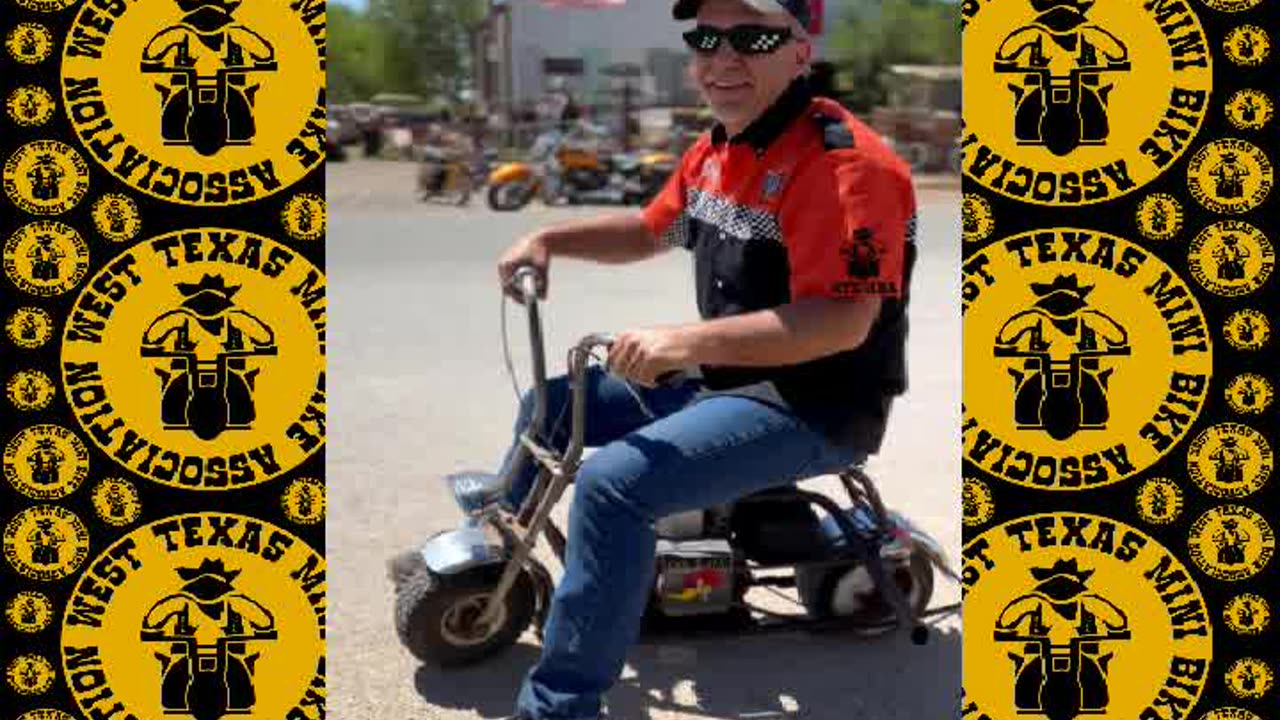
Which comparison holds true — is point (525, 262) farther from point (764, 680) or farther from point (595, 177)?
point (595, 177)

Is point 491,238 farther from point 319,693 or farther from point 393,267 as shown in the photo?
point 319,693

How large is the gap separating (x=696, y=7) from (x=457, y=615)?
1.63 m

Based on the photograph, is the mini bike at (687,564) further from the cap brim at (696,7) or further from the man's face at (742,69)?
the cap brim at (696,7)

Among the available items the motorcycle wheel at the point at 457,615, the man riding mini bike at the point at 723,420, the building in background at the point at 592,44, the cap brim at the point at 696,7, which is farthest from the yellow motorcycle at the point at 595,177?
the building in background at the point at 592,44

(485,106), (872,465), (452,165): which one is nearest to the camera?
(872,465)

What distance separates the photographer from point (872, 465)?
5168 mm

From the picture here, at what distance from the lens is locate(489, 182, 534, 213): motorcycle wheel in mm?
17156

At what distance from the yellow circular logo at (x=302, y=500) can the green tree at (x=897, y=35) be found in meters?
42.1

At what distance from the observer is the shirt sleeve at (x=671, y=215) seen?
11.7ft

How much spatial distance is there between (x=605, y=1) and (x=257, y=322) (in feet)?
121

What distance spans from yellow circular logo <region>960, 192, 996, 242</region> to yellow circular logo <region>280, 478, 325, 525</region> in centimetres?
153

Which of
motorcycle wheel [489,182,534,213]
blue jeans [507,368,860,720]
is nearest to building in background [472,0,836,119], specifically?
motorcycle wheel [489,182,534,213]

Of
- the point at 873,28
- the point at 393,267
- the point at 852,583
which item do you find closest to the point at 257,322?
the point at 852,583

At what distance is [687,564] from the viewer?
3.41m
